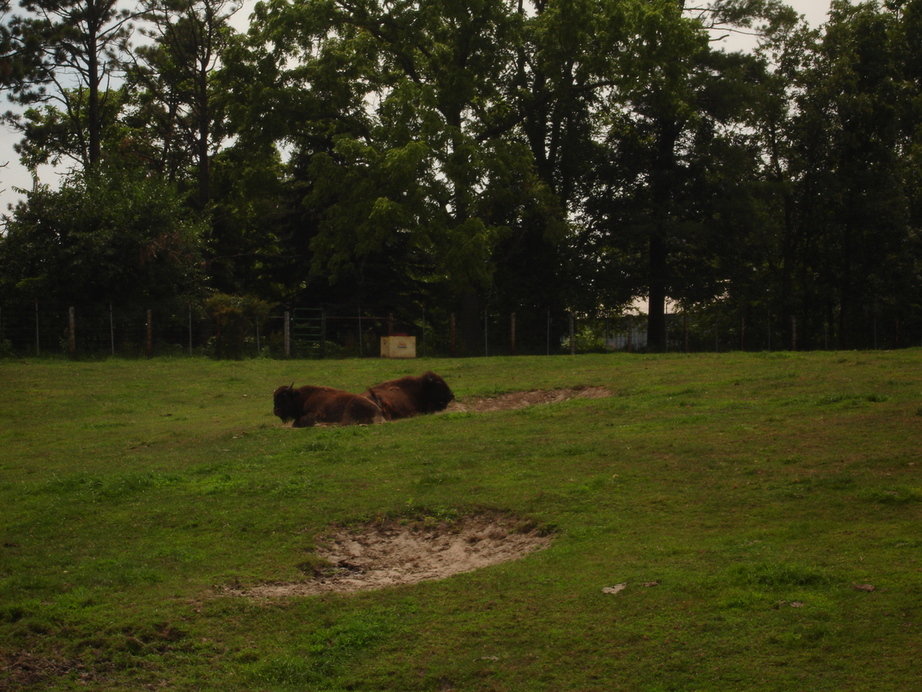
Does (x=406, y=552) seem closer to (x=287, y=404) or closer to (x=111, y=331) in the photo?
(x=287, y=404)

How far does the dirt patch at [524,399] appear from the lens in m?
19.2

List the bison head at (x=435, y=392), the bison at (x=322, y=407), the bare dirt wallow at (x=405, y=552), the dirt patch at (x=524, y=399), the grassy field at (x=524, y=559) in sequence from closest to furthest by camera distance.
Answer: the grassy field at (x=524, y=559), the bare dirt wallow at (x=405, y=552), the bison at (x=322, y=407), the bison head at (x=435, y=392), the dirt patch at (x=524, y=399)

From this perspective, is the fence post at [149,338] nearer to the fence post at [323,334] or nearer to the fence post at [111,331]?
the fence post at [111,331]

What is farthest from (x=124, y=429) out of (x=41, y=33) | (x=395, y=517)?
(x=41, y=33)

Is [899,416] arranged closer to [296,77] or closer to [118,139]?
[296,77]

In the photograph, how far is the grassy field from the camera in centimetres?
698

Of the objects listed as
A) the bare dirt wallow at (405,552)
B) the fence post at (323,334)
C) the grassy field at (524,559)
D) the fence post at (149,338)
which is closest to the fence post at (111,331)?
the fence post at (149,338)

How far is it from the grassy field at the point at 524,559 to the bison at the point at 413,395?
1.38 metres

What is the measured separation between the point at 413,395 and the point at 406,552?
8.98 meters

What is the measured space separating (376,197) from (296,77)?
722 centimetres

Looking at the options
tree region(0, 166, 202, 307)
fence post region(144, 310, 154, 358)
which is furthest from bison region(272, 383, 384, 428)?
tree region(0, 166, 202, 307)

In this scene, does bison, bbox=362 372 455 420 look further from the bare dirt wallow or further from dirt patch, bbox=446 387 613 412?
the bare dirt wallow

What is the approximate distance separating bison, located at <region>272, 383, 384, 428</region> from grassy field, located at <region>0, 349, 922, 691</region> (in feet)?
1.64

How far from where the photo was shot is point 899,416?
13.0 metres
